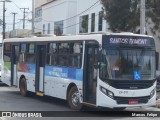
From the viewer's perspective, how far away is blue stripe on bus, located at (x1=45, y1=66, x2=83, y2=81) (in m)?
15.9

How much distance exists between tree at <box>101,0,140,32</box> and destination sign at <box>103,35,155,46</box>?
1559 cm

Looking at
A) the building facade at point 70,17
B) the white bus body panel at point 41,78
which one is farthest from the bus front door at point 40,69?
the building facade at point 70,17

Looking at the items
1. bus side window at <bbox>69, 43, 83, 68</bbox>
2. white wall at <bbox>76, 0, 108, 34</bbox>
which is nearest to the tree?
white wall at <bbox>76, 0, 108, 34</bbox>

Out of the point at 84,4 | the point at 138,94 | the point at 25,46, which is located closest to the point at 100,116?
the point at 138,94

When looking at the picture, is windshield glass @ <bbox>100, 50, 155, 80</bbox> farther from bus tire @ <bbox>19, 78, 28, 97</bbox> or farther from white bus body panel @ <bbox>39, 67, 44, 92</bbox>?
bus tire @ <bbox>19, 78, 28, 97</bbox>

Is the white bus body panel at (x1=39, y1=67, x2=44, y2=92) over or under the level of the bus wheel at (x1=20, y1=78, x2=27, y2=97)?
over

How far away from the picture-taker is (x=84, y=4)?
5222cm

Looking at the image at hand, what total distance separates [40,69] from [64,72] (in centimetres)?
245

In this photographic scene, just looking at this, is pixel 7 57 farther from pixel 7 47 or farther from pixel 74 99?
pixel 74 99

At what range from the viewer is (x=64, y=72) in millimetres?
17078

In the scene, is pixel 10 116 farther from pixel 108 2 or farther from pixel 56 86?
pixel 108 2

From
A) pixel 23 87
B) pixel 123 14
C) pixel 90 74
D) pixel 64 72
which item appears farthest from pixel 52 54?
pixel 123 14

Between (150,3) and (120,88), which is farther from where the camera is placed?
(150,3)

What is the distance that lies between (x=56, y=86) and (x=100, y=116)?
337cm
